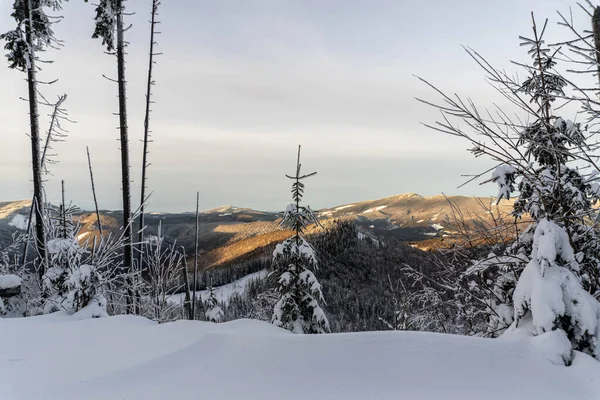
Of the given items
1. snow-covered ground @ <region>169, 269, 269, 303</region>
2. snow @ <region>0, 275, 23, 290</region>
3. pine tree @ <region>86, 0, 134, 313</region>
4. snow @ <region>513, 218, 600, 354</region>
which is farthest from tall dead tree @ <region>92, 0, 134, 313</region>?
snow-covered ground @ <region>169, 269, 269, 303</region>

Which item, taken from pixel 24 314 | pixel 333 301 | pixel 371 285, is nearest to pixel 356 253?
pixel 371 285

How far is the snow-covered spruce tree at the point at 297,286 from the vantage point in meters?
8.26

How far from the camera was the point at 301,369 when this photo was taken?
3588 millimetres

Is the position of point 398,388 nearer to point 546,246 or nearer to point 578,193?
point 546,246

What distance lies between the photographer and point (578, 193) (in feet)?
18.7

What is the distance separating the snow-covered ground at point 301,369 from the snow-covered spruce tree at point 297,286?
3.75 m

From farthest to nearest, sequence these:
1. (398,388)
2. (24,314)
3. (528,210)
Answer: (24,314)
(528,210)
(398,388)

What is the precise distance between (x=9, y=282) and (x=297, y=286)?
7.51 meters

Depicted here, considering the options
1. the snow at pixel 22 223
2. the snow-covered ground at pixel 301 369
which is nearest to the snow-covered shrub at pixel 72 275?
the snow-covered ground at pixel 301 369

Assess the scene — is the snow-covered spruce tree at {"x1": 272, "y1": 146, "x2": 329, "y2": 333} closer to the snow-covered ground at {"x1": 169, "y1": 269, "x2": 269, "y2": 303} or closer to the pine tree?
the pine tree

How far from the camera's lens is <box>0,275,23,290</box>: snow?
912cm

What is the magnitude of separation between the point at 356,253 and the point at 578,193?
72.0m

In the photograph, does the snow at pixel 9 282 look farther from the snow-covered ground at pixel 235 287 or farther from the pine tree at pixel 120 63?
the snow-covered ground at pixel 235 287

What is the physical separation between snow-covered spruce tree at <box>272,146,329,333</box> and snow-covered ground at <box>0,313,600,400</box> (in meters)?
3.75
